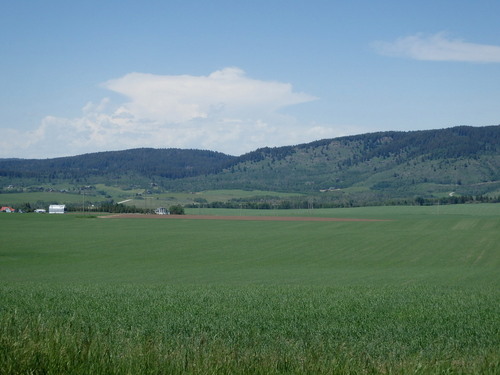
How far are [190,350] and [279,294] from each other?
976 cm

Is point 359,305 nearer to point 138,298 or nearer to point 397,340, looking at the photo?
point 397,340

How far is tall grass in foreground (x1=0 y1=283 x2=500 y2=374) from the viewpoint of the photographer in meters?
7.21

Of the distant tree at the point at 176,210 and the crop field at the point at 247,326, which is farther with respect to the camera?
the distant tree at the point at 176,210

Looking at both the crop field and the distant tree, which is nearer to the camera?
the crop field

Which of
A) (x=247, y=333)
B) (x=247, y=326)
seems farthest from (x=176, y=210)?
(x=247, y=333)

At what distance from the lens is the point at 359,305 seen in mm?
14805

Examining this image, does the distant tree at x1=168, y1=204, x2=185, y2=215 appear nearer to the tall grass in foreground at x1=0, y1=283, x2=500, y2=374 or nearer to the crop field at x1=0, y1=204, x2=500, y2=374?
the crop field at x1=0, y1=204, x2=500, y2=374

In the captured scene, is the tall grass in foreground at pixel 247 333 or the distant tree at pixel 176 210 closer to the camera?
the tall grass in foreground at pixel 247 333

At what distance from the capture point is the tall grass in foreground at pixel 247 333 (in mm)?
7215

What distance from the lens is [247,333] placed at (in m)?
10.8

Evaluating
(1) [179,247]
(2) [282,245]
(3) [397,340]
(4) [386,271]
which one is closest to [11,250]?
(1) [179,247]

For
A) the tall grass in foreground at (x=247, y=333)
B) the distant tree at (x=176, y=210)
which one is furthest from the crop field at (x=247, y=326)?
the distant tree at (x=176, y=210)

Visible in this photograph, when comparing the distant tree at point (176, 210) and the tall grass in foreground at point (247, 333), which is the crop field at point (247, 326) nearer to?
the tall grass in foreground at point (247, 333)

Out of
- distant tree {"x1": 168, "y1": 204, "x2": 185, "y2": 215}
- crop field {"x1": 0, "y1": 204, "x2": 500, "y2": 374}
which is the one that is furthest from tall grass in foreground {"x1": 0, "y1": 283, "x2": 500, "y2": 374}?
distant tree {"x1": 168, "y1": 204, "x2": 185, "y2": 215}
